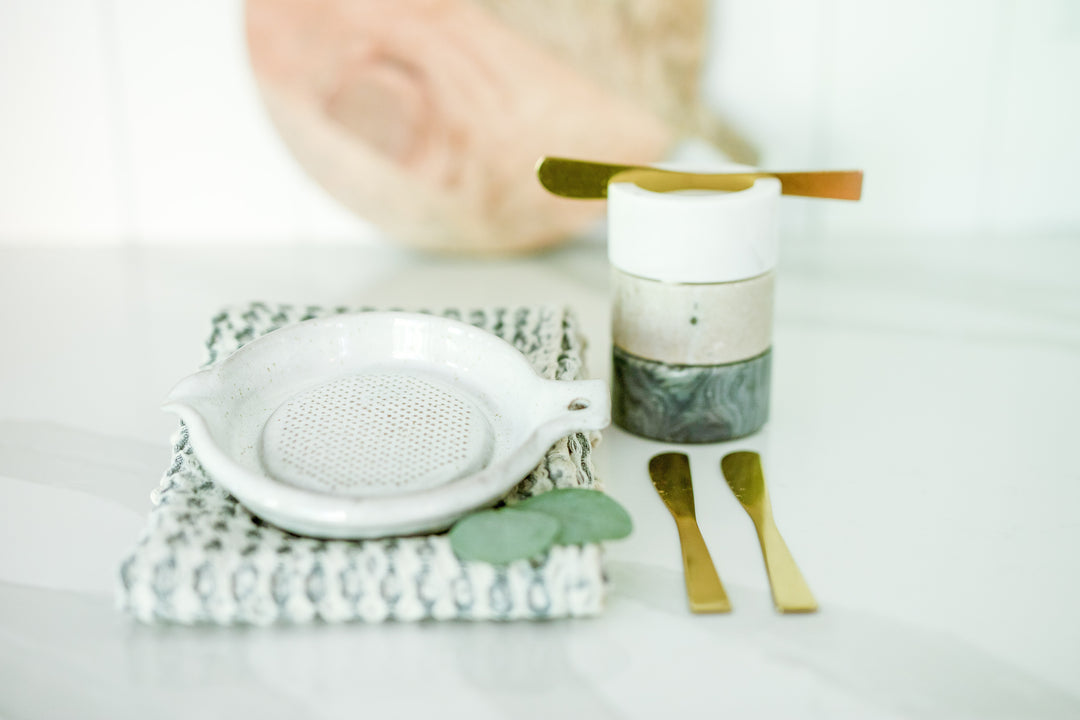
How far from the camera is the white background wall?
87 cm

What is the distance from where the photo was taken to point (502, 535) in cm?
42

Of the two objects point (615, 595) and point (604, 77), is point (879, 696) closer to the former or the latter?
point (615, 595)

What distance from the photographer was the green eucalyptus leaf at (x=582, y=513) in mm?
420

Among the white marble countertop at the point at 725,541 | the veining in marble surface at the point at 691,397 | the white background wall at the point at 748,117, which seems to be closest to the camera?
the white marble countertop at the point at 725,541

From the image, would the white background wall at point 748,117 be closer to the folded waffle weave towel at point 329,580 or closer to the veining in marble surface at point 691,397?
the veining in marble surface at point 691,397

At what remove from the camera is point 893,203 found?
3.07 ft

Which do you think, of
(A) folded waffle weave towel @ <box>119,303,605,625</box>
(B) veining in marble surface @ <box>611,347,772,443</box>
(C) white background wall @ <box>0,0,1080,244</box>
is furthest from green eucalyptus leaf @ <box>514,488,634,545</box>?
(C) white background wall @ <box>0,0,1080,244</box>

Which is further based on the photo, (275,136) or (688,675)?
(275,136)

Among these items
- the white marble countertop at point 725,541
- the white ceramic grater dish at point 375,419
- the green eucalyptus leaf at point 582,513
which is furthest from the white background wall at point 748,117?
the green eucalyptus leaf at point 582,513

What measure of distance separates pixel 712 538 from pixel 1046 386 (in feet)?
1.02

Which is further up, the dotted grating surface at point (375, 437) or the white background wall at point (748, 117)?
the white background wall at point (748, 117)

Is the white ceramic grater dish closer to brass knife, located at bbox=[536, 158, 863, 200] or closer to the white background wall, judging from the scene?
brass knife, located at bbox=[536, 158, 863, 200]

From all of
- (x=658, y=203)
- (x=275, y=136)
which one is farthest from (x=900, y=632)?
(x=275, y=136)

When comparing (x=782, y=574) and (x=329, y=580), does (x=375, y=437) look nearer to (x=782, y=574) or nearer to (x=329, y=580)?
(x=329, y=580)
